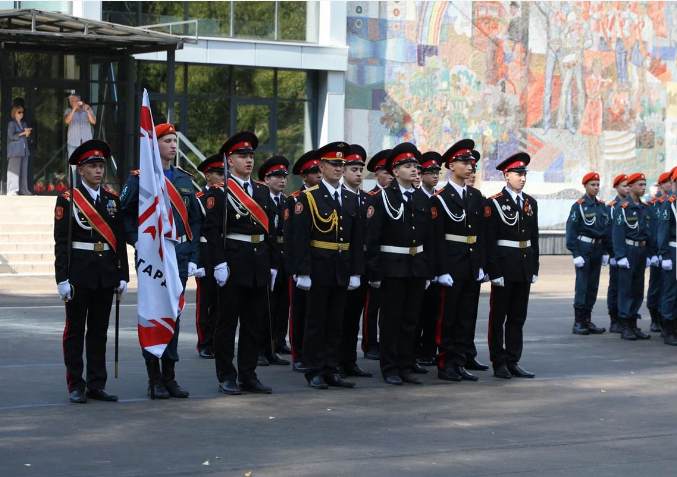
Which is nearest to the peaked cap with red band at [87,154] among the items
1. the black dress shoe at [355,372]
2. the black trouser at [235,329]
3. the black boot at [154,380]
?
the black trouser at [235,329]

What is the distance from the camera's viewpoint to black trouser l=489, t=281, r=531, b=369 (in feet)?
35.3

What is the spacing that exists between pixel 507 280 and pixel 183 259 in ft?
10.1

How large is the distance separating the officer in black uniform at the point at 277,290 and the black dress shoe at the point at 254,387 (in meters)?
1.58

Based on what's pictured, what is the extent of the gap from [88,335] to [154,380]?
644mm

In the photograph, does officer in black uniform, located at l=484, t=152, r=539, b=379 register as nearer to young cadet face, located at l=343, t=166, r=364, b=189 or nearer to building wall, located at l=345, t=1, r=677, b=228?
young cadet face, located at l=343, t=166, r=364, b=189

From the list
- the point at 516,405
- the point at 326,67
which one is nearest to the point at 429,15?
the point at 326,67

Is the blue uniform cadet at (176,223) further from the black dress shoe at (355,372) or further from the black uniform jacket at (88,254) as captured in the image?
the black dress shoe at (355,372)

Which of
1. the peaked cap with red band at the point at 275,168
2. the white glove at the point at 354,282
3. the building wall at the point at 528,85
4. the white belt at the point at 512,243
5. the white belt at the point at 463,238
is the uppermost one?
the building wall at the point at 528,85

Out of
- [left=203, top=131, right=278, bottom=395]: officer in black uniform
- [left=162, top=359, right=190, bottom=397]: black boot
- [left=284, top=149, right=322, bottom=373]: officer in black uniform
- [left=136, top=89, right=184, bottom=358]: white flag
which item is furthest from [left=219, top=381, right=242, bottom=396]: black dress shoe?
[left=284, top=149, right=322, bottom=373]: officer in black uniform

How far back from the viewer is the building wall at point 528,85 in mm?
30500

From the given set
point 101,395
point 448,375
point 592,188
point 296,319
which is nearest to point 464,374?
point 448,375

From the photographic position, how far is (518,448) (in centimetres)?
761

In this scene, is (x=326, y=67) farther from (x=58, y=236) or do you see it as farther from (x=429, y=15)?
(x=58, y=236)

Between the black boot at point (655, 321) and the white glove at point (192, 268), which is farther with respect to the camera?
the black boot at point (655, 321)
